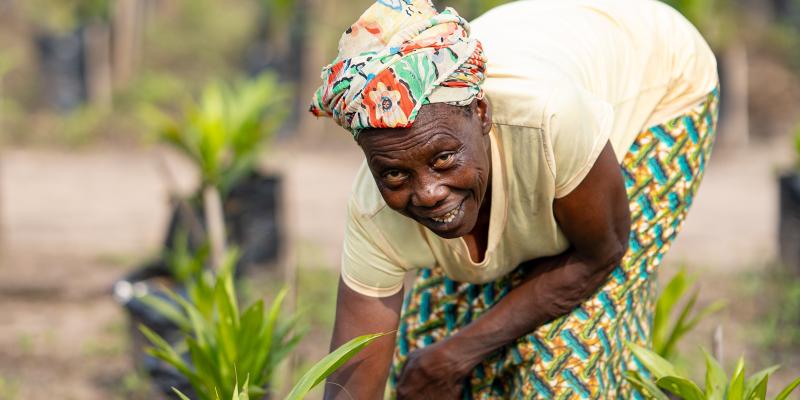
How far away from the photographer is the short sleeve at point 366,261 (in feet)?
7.72

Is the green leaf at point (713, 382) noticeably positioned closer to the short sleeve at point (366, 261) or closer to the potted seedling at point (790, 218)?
the short sleeve at point (366, 261)

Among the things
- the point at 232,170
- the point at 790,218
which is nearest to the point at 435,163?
the point at 232,170

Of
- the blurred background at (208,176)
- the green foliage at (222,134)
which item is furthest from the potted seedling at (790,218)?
the green foliage at (222,134)

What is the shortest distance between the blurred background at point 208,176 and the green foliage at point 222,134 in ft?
0.04

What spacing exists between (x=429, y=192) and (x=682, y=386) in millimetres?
842

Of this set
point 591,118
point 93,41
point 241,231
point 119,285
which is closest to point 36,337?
point 119,285

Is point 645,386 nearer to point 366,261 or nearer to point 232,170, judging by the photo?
point 366,261

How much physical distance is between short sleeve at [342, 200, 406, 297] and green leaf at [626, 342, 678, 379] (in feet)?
1.92

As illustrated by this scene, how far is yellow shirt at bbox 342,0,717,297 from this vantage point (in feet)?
7.09

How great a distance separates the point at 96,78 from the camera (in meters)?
10.1

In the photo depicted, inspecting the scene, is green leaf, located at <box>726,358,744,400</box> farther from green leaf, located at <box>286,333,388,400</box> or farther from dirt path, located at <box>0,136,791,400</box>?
dirt path, located at <box>0,136,791,400</box>

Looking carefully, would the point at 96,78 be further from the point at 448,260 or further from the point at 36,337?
the point at 448,260

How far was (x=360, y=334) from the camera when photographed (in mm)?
2422

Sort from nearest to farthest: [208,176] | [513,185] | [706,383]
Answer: [513,185] → [706,383] → [208,176]
